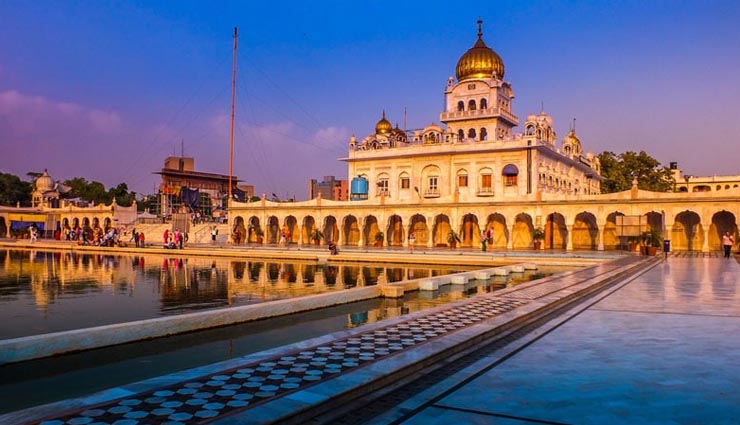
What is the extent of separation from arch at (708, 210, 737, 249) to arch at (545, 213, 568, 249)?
8500 mm

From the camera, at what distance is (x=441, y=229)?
4266 centimetres

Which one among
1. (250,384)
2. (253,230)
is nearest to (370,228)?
(253,230)

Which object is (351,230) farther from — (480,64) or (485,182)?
(480,64)

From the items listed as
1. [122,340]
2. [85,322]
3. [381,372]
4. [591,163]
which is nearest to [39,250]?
[85,322]

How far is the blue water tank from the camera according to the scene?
48.6 m

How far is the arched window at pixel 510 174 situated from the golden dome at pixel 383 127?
58.1 feet

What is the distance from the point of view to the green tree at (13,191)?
7181cm

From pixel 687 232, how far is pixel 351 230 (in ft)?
78.9

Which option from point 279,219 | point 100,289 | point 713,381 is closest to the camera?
point 713,381

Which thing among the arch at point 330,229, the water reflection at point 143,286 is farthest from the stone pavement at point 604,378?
the arch at point 330,229

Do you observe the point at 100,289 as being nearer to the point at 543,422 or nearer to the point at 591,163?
the point at 543,422

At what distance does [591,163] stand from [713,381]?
56197 mm

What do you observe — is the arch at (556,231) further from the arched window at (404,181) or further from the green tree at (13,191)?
the green tree at (13,191)

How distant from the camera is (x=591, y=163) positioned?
5784cm
